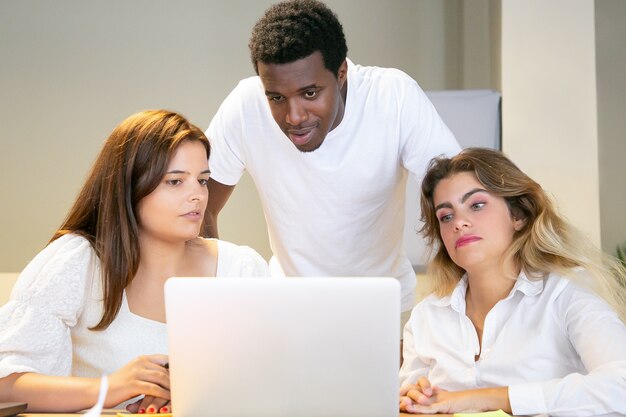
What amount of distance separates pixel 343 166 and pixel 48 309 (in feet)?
3.07

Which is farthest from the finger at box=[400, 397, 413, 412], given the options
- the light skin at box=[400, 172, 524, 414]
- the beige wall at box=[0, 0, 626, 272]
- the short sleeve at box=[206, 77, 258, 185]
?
the beige wall at box=[0, 0, 626, 272]

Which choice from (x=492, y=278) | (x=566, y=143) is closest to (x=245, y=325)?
(x=492, y=278)

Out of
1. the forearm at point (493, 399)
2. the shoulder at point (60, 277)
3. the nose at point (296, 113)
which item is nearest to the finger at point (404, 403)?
the forearm at point (493, 399)

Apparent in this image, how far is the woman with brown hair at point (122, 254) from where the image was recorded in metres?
1.88

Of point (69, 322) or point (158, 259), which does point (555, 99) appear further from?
point (69, 322)

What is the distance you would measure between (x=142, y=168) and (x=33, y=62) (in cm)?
314

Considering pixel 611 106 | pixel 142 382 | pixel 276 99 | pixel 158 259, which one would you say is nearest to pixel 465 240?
pixel 276 99

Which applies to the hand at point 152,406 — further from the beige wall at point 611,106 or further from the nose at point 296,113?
the beige wall at point 611,106

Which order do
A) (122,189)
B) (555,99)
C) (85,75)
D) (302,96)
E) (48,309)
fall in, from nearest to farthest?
(48,309)
(122,189)
(302,96)
(555,99)
(85,75)

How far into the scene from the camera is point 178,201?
6.47 feet

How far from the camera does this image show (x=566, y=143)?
3.46 m

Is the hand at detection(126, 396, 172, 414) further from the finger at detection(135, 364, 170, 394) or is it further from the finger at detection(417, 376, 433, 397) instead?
the finger at detection(417, 376, 433, 397)

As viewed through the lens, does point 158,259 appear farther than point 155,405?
Yes

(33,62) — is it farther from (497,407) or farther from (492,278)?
(497,407)
